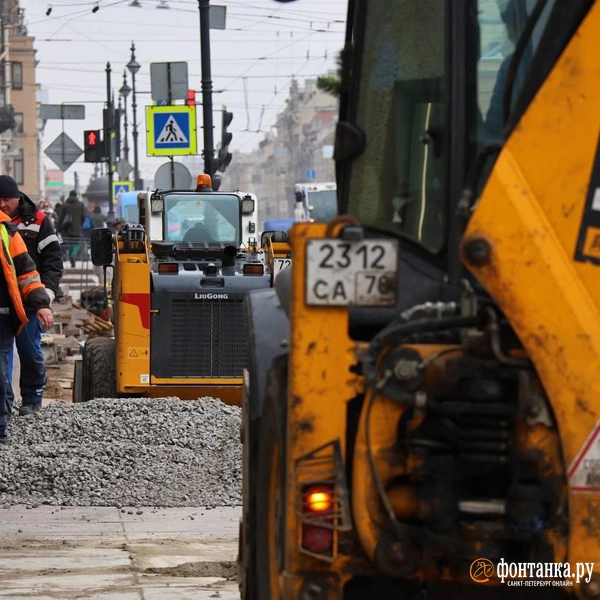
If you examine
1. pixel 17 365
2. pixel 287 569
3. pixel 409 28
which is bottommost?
pixel 17 365

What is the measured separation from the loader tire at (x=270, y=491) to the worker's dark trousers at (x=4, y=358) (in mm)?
5923

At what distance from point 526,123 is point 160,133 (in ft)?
60.3

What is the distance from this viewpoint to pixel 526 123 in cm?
404

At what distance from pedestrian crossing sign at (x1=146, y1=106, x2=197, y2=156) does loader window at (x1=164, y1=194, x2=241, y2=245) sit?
7183mm

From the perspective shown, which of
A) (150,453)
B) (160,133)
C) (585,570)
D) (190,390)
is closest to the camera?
(585,570)

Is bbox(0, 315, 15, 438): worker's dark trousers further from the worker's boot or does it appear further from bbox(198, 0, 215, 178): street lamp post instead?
bbox(198, 0, 215, 178): street lamp post

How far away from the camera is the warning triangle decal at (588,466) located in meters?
3.95

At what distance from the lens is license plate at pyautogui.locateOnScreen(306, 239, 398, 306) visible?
13.7ft

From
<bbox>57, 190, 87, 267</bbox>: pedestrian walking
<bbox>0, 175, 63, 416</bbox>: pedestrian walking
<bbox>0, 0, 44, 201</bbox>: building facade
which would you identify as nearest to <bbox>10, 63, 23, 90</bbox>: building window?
<bbox>0, 0, 44, 201</bbox>: building facade

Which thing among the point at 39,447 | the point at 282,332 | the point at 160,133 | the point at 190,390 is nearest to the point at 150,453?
the point at 39,447

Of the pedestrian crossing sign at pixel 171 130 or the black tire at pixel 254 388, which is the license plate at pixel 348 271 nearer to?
the black tire at pixel 254 388

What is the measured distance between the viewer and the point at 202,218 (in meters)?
15.0

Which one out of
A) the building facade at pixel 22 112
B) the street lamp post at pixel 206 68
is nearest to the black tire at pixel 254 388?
the street lamp post at pixel 206 68

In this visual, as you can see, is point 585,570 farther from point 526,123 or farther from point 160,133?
point 160,133
